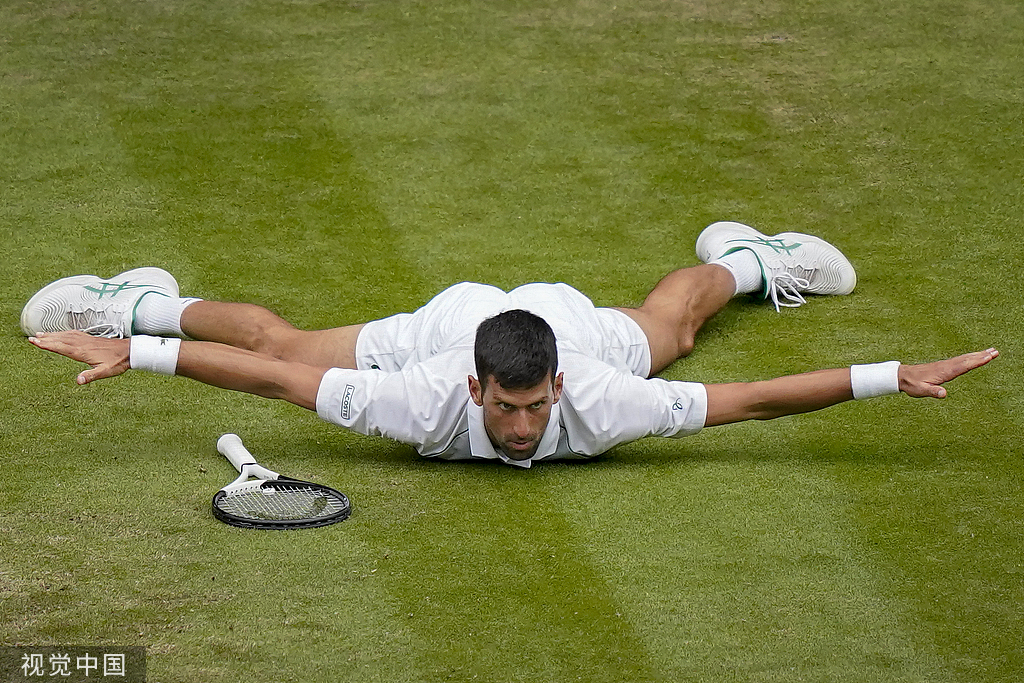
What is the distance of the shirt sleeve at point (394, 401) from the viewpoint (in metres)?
5.68

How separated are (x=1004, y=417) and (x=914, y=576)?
1534 millimetres

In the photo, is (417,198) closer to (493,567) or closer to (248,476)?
(248,476)

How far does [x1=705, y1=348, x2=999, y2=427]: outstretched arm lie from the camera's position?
568 cm

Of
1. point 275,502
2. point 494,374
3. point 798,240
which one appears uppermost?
point 494,374

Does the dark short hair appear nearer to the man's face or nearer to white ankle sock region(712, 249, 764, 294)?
the man's face

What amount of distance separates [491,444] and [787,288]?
244 centimetres

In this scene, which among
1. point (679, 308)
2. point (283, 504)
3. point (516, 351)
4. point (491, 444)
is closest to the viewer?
point (516, 351)

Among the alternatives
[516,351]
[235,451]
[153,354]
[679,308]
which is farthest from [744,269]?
[153,354]

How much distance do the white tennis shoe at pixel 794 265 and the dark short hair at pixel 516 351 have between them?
2.29m

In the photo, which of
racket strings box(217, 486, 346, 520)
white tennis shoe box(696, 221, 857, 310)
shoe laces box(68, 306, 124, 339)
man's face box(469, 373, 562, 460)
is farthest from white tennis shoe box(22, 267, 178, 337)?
white tennis shoe box(696, 221, 857, 310)

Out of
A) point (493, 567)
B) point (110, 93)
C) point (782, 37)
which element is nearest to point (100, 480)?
point (493, 567)

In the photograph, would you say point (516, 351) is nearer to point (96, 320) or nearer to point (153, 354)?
point (153, 354)

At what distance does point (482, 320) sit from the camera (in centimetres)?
611

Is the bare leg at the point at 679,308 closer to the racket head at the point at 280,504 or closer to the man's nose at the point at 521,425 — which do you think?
the man's nose at the point at 521,425
